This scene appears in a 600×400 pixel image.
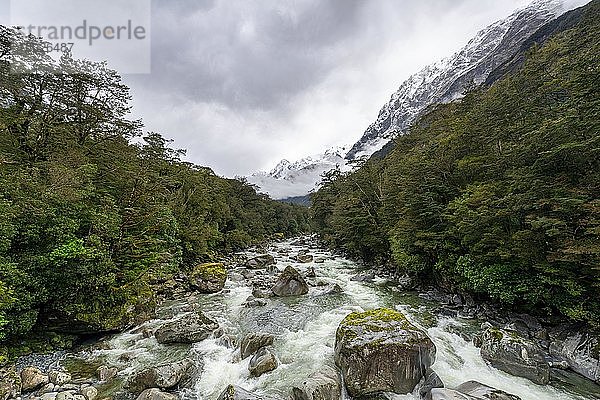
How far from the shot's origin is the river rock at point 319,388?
792 cm

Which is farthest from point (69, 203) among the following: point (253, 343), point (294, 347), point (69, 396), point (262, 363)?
point (294, 347)

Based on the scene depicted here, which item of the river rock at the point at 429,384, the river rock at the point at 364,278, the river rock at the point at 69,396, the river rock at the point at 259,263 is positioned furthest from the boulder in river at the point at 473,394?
the river rock at the point at 259,263

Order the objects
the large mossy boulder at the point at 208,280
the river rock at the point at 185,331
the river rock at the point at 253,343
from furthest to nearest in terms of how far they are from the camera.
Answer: the large mossy boulder at the point at 208,280
the river rock at the point at 185,331
the river rock at the point at 253,343

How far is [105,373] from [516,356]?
12.5 metres

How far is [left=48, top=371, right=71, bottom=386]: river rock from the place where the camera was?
29.4 feet

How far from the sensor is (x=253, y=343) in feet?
36.1

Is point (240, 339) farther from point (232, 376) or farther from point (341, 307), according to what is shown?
point (341, 307)

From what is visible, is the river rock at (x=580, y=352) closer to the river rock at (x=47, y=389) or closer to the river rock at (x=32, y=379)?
the river rock at (x=47, y=389)

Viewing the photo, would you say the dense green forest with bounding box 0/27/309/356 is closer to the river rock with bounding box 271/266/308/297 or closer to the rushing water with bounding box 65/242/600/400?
the rushing water with bounding box 65/242/600/400

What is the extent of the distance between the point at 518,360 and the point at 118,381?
11948 mm

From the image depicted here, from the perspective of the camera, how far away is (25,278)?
970cm

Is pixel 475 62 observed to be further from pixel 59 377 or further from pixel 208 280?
Answer: pixel 59 377

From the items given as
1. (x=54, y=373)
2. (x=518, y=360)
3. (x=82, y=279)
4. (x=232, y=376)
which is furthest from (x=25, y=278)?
(x=518, y=360)

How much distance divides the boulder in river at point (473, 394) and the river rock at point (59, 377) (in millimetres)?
10117
